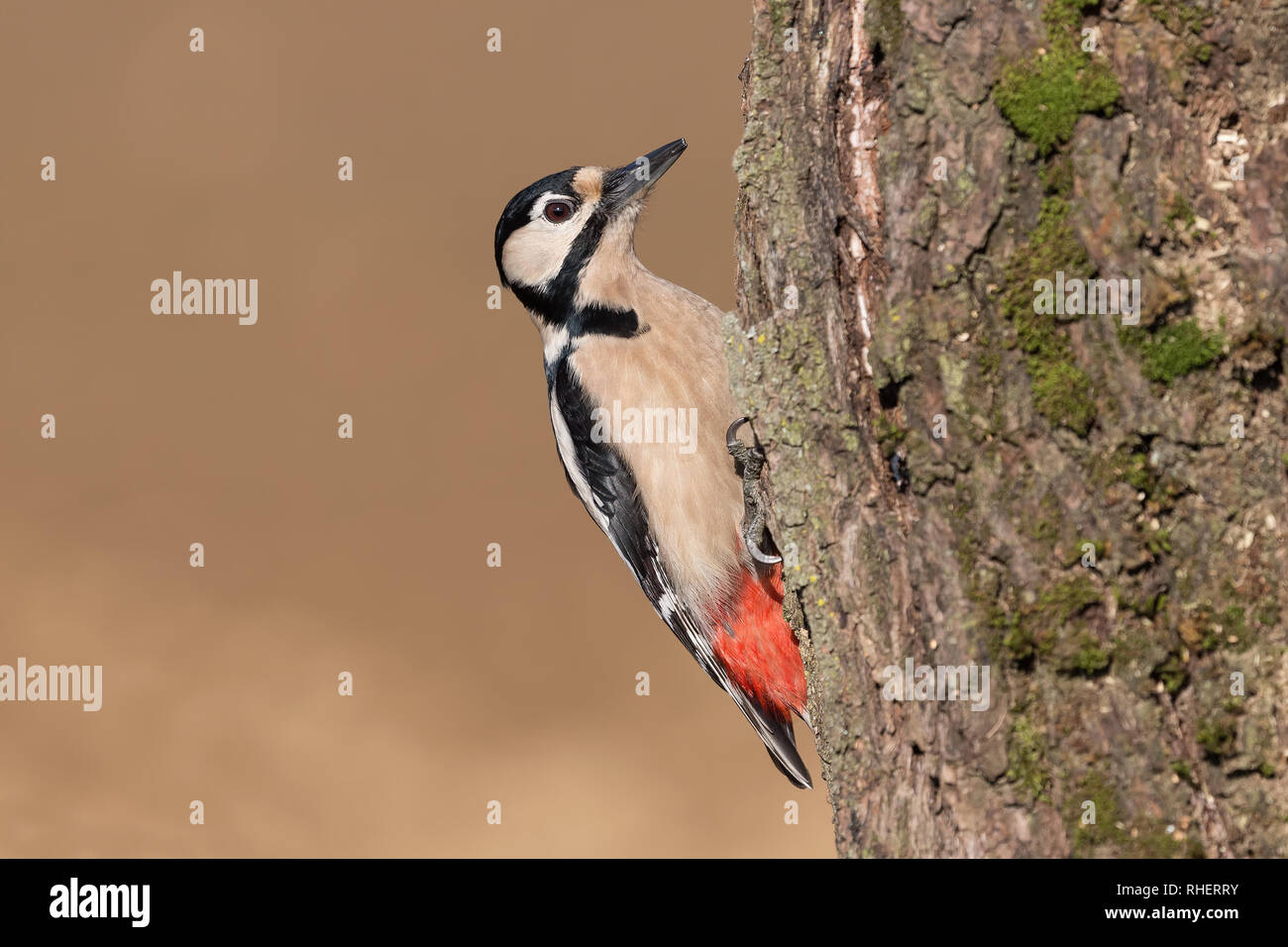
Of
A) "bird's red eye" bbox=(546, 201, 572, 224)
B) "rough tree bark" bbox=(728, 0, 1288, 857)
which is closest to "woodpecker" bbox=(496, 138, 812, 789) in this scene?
"bird's red eye" bbox=(546, 201, 572, 224)

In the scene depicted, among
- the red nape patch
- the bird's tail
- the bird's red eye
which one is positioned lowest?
A: the bird's tail

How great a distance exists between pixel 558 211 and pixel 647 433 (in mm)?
976

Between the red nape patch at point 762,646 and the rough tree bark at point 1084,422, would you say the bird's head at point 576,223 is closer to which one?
the red nape patch at point 762,646

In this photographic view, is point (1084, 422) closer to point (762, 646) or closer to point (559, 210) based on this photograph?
point (762, 646)

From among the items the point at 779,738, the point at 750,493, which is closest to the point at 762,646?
the point at 779,738

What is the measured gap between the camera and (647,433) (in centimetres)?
353

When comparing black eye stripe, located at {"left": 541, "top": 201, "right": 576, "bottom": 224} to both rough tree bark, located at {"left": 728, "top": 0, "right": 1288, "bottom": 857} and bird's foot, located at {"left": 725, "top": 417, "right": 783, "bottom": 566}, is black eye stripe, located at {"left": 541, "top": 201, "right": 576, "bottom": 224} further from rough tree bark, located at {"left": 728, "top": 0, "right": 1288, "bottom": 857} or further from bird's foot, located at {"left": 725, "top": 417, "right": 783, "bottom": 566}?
rough tree bark, located at {"left": 728, "top": 0, "right": 1288, "bottom": 857}

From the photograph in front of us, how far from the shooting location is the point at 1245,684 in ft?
5.94

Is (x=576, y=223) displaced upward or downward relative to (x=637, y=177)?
downward

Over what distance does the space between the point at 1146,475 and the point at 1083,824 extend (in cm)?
59

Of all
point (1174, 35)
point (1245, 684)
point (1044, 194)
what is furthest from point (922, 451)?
point (1174, 35)

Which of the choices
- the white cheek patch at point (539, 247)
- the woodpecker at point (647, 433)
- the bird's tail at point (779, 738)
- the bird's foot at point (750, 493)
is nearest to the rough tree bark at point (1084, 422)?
the bird's foot at point (750, 493)

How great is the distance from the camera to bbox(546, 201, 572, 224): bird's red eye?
13.0 ft

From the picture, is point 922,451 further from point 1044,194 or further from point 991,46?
point 991,46
